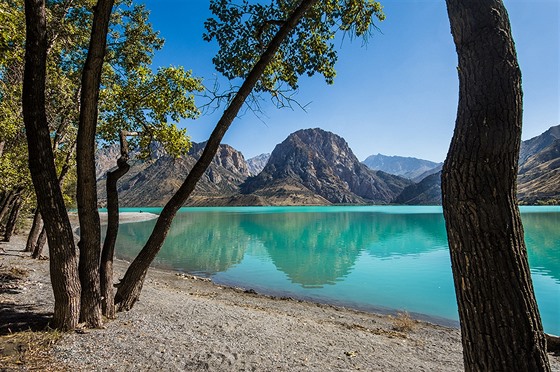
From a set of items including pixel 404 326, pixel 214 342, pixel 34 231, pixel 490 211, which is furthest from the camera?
pixel 34 231

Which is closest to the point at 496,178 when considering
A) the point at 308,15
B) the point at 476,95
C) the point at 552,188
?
the point at 476,95

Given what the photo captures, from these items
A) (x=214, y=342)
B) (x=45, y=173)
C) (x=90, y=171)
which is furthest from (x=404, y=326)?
(x=45, y=173)

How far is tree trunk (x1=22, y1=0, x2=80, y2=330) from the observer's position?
511 cm

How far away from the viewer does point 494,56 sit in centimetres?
240

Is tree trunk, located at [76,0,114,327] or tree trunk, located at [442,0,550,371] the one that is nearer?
tree trunk, located at [442,0,550,371]

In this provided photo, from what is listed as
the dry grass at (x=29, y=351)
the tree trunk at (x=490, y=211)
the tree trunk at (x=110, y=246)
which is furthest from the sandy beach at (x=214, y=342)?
the tree trunk at (x=490, y=211)

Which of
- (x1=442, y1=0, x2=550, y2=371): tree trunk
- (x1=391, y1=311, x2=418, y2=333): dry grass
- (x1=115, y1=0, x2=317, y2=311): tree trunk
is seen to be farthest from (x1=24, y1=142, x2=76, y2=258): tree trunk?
(x1=391, y1=311, x2=418, y2=333): dry grass

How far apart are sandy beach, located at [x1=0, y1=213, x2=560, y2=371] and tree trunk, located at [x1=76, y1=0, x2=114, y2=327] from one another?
68cm

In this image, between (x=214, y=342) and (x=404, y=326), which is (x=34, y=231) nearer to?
(x=214, y=342)

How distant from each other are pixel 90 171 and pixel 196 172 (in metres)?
1.98

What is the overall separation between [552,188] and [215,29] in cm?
21941

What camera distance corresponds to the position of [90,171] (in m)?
6.11

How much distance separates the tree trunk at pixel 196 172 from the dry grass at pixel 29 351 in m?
1.98

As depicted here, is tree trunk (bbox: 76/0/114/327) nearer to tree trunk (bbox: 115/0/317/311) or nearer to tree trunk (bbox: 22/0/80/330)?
tree trunk (bbox: 22/0/80/330)
